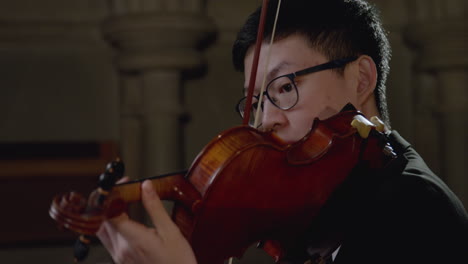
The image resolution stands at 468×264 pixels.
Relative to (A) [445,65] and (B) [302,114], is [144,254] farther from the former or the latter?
(A) [445,65]

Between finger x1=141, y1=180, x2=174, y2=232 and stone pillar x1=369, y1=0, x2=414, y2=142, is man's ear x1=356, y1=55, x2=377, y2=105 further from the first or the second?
stone pillar x1=369, y1=0, x2=414, y2=142

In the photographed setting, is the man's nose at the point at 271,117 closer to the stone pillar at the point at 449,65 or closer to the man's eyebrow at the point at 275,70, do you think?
the man's eyebrow at the point at 275,70

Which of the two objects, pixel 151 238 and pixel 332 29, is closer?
pixel 151 238

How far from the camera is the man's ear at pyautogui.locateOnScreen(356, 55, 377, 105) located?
1407mm

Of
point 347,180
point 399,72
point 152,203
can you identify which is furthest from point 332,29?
point 399,72

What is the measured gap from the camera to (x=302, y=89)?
134 cm

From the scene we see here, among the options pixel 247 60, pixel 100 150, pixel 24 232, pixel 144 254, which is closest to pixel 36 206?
pixel 24 232

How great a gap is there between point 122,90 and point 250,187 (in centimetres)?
239

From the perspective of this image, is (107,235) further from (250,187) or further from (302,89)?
(302,89)

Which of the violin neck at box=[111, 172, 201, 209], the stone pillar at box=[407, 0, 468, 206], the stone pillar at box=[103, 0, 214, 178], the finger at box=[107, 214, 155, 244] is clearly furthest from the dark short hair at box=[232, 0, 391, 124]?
the stone pillar at box=[407, 0, 468, 206]

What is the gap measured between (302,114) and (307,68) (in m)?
0.10

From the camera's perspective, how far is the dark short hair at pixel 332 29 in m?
1.40

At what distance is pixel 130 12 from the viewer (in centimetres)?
317

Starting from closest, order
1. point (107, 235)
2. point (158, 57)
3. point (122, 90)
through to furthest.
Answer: point (107, 235) → point (158, 57) → point (122, 90)
